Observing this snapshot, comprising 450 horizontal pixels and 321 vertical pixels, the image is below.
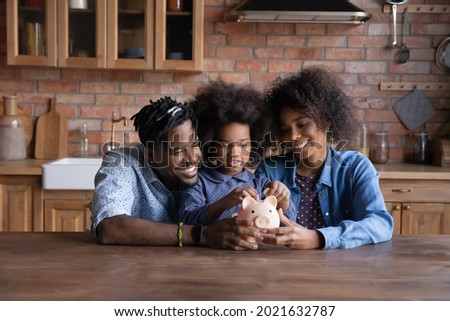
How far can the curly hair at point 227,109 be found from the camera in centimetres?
192

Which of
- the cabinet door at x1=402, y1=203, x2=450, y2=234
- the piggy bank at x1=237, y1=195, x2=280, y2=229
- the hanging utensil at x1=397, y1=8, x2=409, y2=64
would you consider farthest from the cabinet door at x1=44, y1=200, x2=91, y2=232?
the hanging utensil at x1=397, y1=8, x2=409, y2=64

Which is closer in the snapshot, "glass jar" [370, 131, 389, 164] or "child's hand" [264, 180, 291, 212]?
"child's hand" [264, 180, 291, 212]

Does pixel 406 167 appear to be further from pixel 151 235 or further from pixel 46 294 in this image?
pixel 46 294

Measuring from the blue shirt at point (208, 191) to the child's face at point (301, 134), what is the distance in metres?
0.16

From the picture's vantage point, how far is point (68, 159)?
3734 millimetres

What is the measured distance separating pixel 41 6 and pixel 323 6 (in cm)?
172

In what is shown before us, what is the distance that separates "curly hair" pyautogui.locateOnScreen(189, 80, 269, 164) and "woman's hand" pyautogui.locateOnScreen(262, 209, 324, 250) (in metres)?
0.44

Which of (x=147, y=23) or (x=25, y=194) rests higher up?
(x=147, y=23)

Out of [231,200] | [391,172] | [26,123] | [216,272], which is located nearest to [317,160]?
[231,200]

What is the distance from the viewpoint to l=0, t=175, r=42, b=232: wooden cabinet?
132 inches

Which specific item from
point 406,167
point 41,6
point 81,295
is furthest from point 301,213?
point 41,6

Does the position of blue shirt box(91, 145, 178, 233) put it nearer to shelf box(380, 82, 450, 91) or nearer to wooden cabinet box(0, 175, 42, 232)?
wooden cabinet box(0, 175, 42, 232)

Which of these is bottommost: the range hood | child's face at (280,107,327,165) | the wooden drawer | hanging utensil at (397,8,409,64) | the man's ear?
the wooden drawer

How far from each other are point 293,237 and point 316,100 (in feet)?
2.07
